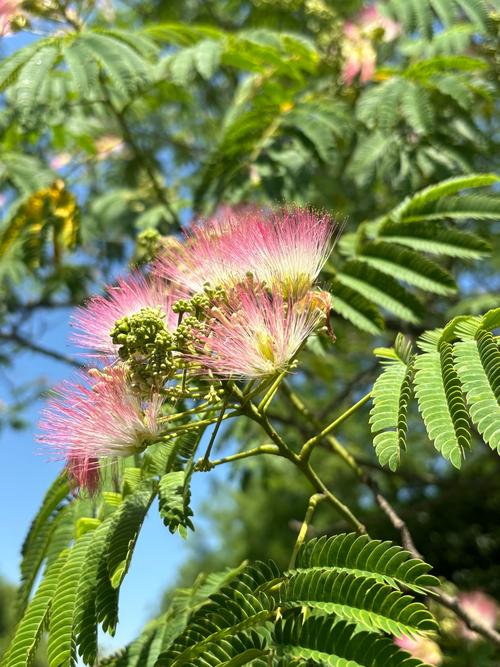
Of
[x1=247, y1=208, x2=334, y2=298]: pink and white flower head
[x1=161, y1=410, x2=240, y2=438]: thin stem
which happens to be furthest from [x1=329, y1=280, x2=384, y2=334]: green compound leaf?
[x1=161, y1=410, x2=240, y2=438]: thin stem

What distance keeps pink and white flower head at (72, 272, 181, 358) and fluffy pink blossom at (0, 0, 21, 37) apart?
5.76 ft

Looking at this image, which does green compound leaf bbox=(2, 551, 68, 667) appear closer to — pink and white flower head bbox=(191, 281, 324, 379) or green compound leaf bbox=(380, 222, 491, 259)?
pink and white flower head bbox=(191, 281, 324, 379)

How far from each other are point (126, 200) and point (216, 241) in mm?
3604

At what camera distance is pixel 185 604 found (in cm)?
230

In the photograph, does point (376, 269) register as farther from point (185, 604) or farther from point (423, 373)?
point (185, 604)

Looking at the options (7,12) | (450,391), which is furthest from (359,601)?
(7,12)

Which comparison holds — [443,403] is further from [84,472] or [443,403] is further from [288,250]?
[84,472]

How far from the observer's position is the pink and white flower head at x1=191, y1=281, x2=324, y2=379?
1.58m

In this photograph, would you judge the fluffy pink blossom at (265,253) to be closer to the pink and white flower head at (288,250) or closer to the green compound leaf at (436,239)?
the pink and white flower head at (288,250)

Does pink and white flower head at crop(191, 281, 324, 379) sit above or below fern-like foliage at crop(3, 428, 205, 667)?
above

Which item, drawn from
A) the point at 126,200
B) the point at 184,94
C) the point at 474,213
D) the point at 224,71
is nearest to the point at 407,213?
the point at 474,213

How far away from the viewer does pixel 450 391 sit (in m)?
1.46

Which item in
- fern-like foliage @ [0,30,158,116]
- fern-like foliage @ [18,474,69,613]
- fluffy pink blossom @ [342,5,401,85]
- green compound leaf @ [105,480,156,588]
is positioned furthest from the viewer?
fluffy pink blossom @ [342,5,401,85]

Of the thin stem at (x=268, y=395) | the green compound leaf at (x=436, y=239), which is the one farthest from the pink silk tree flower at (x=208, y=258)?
the green compound leaf at (x=436, y=239)
